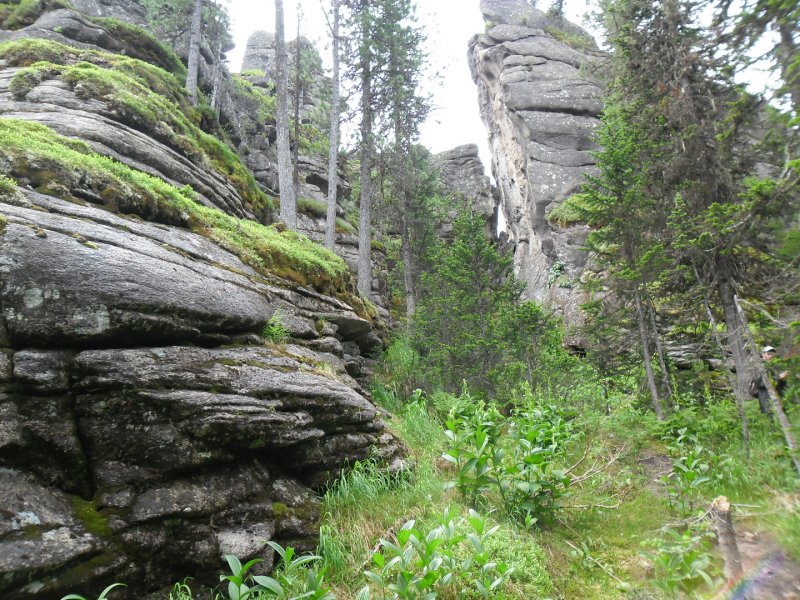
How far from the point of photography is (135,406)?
153 inches

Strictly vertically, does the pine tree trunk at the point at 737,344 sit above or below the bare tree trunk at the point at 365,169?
below

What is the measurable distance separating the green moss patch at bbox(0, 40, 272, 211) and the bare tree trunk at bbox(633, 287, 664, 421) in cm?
1072

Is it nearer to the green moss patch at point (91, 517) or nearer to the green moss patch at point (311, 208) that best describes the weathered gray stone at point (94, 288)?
the green moss patch at point (91, 517)

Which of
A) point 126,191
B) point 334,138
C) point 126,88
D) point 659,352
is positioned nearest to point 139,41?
point 334,138

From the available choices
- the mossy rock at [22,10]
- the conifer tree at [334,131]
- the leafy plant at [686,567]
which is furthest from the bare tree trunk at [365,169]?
Answer: the leafy plant at [686,567]

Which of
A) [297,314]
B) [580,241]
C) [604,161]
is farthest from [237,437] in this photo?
[580,241]

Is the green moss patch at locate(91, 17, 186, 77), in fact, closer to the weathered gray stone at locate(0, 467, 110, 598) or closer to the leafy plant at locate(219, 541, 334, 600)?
the weathered gray stone at locate(0, 467, 110, 598)

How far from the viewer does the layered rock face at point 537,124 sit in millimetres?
23453

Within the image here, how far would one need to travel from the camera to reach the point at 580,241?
853 inches

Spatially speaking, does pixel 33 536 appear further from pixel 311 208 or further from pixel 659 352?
pixel 311 208

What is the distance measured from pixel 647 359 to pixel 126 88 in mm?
12631

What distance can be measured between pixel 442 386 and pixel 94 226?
844 centimetres

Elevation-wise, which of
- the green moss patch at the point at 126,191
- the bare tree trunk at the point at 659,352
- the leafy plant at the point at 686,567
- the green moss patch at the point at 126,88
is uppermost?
the green moss patch at the point at 126,88

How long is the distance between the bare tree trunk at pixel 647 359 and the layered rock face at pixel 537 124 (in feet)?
30.7
